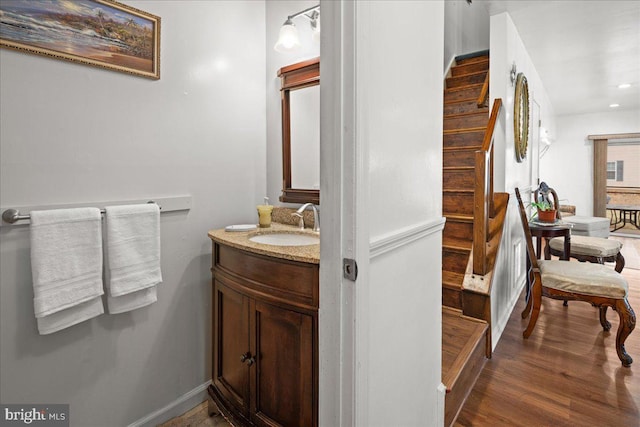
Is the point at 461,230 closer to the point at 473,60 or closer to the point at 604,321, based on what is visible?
the point at 604,321

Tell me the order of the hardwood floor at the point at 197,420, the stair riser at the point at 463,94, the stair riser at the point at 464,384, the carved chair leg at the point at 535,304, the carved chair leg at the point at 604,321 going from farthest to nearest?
the stair riser at the point at 463,94 → the carved chair leg at the point at 604,321 → the carved chair leg at the point at 535,304 → the hardwood floor at the point at 197,420 → the stair riser at the point at 464,384

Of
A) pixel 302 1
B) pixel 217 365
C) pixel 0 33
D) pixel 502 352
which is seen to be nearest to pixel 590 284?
pixel 502 352

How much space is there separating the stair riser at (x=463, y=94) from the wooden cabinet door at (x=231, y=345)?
122 inches

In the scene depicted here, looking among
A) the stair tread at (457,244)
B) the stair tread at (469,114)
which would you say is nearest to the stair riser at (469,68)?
the stair tread at (469,114)

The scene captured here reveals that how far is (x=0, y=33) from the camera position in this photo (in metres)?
1.21

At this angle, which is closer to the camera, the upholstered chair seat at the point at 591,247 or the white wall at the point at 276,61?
the white wall at the point at 276,61

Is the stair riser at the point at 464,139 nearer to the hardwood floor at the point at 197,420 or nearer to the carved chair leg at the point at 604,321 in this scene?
the carved chair leg at the point at 604,321

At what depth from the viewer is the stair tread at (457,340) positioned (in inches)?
65.3

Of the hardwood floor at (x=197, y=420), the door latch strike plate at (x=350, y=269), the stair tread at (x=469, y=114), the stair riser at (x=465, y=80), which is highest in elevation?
the stair riser at (x=465, y=80)

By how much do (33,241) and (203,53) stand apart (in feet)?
4.02

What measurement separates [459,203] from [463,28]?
2547mm

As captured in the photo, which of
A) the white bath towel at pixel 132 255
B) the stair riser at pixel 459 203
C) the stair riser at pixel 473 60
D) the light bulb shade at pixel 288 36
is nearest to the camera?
the white bath towel at pixel 132 255

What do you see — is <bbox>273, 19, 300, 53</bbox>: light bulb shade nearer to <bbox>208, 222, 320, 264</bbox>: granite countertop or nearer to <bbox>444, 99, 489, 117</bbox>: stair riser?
<bbox>208, 222, 320, 264</bbox>: granite countertop

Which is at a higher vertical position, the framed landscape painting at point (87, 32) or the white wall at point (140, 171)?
the framed landscape painting at point (87, 32)
